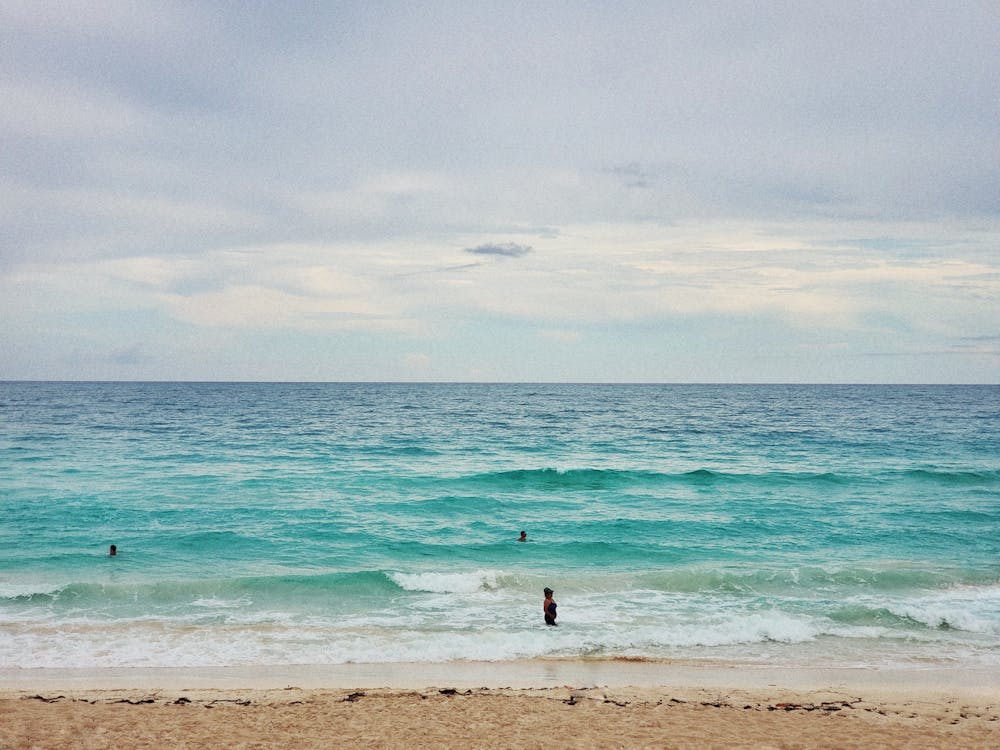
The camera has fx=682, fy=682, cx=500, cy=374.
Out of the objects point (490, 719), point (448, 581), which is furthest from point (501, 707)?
point (448, 581)

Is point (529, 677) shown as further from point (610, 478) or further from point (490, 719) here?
point (610, 478)

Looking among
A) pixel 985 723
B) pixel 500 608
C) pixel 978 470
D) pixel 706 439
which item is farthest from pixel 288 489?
pixel 978 470

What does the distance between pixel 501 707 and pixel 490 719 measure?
52cm

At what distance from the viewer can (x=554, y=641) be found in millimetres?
14750

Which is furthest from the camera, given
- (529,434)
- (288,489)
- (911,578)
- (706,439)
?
(529,434)

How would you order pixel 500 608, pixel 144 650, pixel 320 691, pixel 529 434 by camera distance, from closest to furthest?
pixel 320 691
pixel 144 650
pixel 500 608
pixel 529 434

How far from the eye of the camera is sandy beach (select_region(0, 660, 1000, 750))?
9992mm

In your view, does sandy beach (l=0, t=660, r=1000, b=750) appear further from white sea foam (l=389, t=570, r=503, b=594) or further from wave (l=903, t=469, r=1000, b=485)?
wave (l=903, t=469, r=1000, b=485)

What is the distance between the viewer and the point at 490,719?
1065 centimetres

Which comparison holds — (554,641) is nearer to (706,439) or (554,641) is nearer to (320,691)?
(320,691)

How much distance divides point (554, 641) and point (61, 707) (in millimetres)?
9043

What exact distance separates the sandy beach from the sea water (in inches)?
32.8

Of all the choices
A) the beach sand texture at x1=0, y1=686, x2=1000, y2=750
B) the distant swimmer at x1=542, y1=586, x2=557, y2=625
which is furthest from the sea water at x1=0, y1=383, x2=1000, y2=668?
the beach sand texture at x1=0, y1=686, x2=1000, y2=750

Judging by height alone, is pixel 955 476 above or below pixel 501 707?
above
